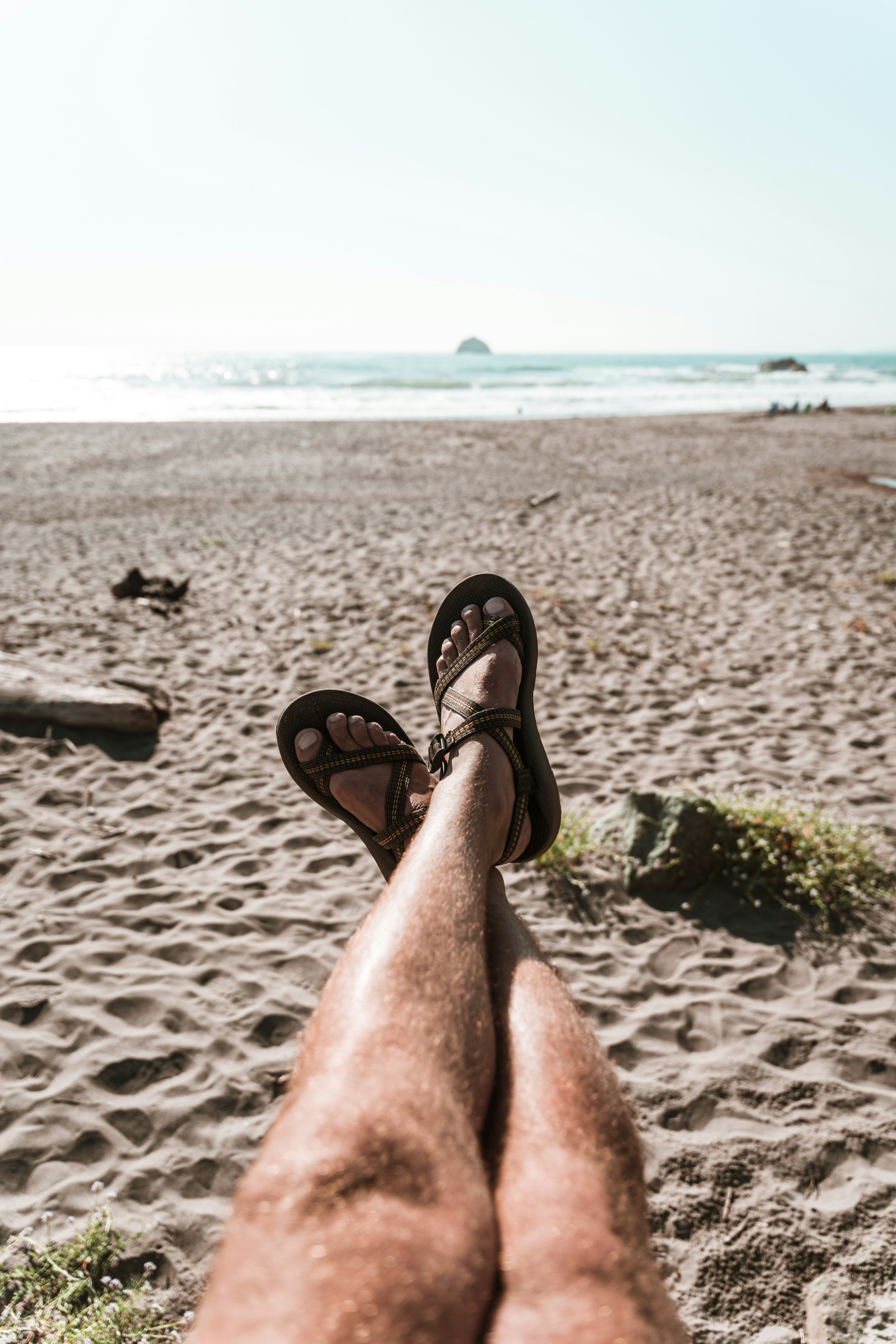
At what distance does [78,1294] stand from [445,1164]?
1.31 meters

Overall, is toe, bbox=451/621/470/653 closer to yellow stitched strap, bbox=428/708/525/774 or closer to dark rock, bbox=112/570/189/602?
yellow stitched strap, bbox=428/708/525/774

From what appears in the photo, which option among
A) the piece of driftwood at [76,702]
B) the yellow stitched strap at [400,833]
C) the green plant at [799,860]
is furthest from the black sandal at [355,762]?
the piece of driftwood at [76,702]

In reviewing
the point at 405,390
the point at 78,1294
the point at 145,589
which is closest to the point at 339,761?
the point at 78,1294

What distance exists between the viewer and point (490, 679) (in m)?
2.62

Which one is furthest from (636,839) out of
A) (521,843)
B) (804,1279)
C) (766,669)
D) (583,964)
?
(766,669)

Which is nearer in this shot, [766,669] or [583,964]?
[583,964]

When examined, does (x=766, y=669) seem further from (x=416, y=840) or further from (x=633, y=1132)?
(x=633, y=1132)

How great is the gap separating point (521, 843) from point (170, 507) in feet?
33.0

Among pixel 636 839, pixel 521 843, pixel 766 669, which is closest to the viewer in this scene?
pixel 521 843

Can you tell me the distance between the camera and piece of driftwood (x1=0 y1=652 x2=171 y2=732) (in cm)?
424

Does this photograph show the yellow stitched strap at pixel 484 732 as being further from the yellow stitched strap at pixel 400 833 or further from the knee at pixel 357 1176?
the knee at pixel 357 1176

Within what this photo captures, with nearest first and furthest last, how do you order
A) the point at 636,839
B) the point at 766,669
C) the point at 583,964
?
the point at 583,964
the point at 636,839
the point at 766,669

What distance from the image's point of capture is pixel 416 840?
1.76 metres

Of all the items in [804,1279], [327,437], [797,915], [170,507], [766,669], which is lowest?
[804,1279]
